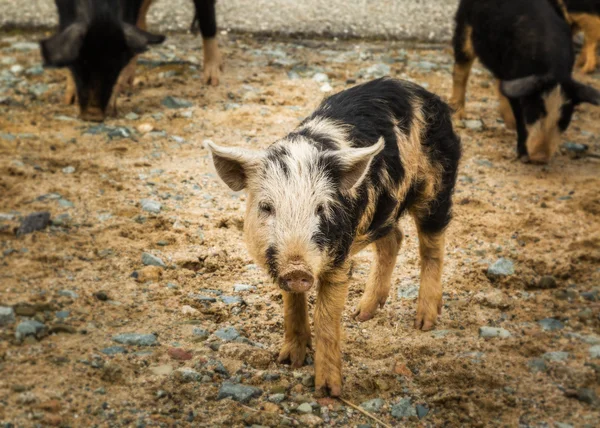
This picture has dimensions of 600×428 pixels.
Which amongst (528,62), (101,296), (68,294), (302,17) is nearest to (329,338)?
(101,296)

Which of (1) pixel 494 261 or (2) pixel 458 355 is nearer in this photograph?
(2) pixel 458 355

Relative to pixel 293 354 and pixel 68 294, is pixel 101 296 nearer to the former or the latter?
pixel 68 294

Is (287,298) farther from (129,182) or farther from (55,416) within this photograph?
(129,182)

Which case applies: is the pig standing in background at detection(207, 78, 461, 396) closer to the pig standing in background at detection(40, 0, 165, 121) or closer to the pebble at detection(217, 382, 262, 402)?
the pebble at detection(217, 382, 262, 402)

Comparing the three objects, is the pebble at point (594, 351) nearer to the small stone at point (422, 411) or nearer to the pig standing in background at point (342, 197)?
the pig standing in background at point (342, 197)

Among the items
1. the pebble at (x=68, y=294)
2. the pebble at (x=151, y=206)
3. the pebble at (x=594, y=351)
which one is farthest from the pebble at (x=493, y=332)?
the pebble at (x=151, y=206)

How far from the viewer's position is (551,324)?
4.26 m

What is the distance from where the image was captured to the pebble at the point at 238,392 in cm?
352

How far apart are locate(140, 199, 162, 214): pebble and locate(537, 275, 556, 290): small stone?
254 centimetres

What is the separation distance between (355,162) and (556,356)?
4.91ft

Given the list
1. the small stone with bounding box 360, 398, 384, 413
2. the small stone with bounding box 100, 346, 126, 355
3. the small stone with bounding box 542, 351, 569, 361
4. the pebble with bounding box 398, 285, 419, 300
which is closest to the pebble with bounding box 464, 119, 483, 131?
the pebble with bounding box 398, 285, 419, 300

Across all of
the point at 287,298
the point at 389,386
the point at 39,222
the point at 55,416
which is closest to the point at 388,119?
the point at 287,298

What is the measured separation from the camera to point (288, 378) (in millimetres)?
3742

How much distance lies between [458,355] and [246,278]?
137 cm
